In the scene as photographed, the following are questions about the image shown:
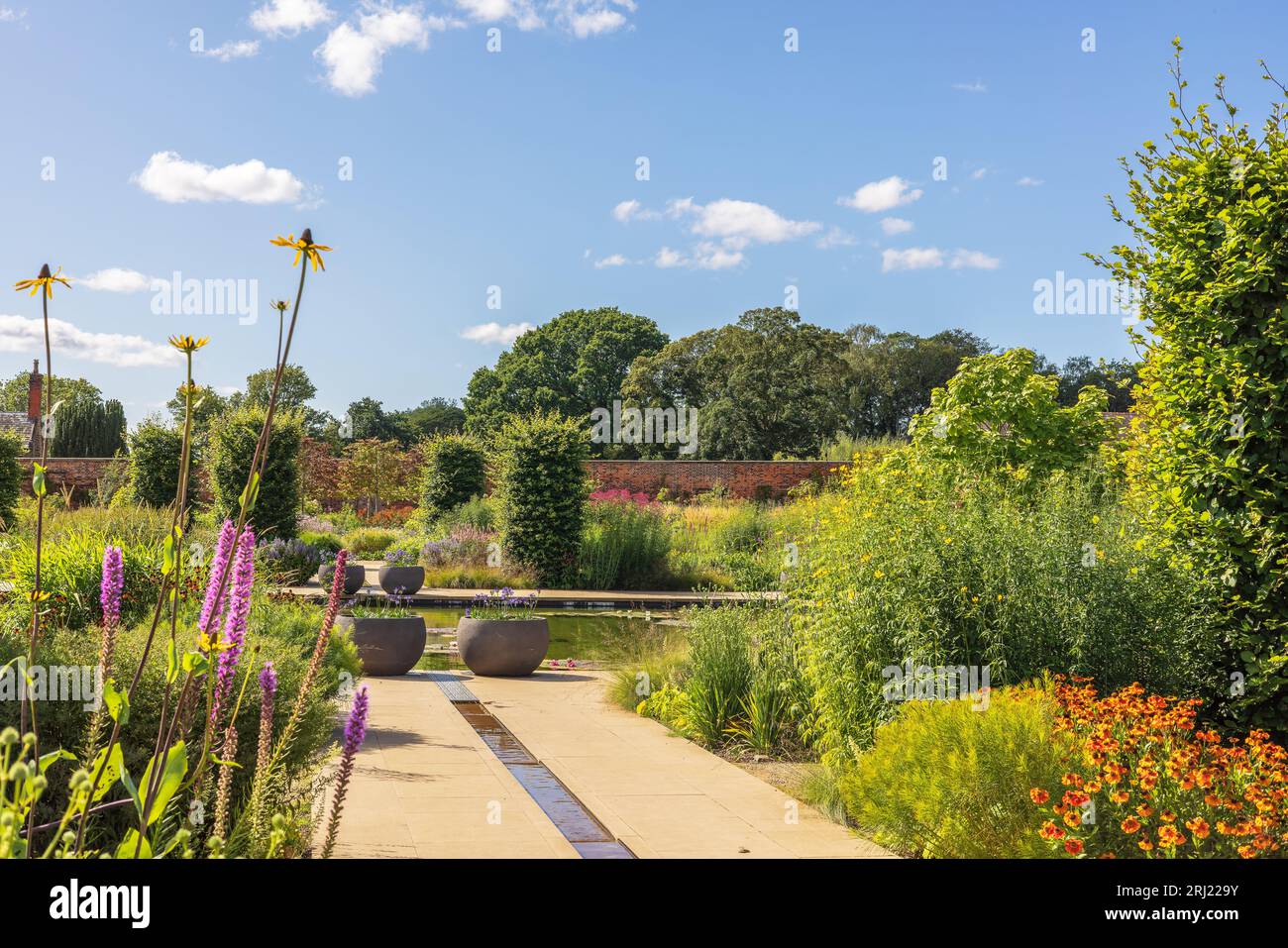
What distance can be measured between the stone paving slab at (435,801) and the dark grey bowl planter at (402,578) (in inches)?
295

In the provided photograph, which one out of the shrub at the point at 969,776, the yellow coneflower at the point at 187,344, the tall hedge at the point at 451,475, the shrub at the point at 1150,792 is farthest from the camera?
the tall hedge at the point at 451,475

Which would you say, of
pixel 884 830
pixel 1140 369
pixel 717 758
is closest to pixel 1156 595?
pixel 1140 369

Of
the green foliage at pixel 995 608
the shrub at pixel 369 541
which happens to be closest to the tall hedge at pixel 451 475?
the shrub at pixel 369 541

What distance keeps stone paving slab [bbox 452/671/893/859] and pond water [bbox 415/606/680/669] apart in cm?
144

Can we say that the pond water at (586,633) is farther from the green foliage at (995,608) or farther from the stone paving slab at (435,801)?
the green foliage at (995,608)

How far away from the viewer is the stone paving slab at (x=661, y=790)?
172 inches

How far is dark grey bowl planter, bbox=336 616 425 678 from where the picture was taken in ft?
28.6

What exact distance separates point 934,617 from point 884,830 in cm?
112

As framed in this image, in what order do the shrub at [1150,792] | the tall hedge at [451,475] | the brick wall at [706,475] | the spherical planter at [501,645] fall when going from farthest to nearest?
the brick wall at [706,475] < the tall hedge at [451,475] < the spherical planter at [501,645] < the shrub at [1150,792]

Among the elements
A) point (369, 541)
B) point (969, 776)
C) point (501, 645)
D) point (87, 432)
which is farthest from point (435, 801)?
point (87, 432)

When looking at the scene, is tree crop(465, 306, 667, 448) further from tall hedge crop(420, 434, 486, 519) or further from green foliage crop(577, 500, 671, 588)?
green foliage crop(577, 500, 671, 588)

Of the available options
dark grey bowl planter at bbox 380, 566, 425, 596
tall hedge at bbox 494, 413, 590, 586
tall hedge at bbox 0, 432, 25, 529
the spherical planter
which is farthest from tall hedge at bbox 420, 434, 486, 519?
the spherical planter

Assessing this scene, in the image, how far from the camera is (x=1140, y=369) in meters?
5.99
